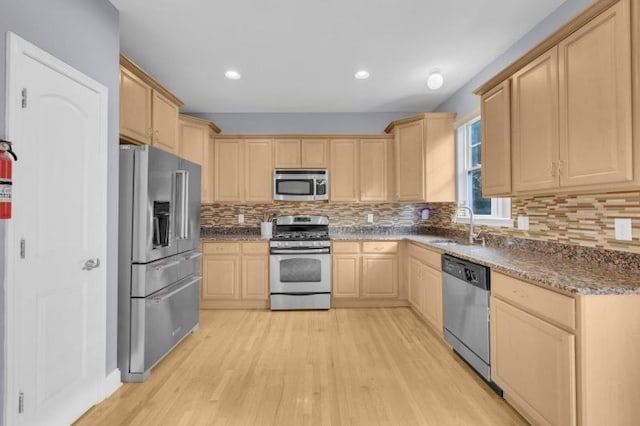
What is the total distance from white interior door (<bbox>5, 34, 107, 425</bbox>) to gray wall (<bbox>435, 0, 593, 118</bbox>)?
9.85ft

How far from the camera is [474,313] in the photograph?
2.43 m

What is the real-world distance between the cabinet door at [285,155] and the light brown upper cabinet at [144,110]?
1.53 metres

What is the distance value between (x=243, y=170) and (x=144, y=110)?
185 centimetres

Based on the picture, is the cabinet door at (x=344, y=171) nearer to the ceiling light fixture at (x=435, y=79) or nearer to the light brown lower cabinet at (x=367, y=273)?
the light brown lower cabinet at (x=367, y=273)

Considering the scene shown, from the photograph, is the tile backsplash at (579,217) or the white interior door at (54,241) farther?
the tile backsplash at (579,217)

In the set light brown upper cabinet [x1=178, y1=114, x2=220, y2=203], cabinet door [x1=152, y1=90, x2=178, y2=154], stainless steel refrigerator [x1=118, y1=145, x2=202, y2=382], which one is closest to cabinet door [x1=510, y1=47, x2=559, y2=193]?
→ stainless steel refrigerator [x1=118, y1=145, x2=202, y2=382]

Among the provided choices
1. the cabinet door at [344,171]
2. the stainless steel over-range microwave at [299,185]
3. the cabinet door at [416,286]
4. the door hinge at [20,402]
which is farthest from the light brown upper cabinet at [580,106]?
the door hinge at [20,402]

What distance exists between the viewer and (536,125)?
2160mm

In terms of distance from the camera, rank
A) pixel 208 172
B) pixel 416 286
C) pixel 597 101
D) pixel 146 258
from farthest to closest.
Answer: pixel 208 172, pixel 416 286, pixel 146 258, pixel 597 101

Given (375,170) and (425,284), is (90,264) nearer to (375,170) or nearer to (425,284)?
(425,284)

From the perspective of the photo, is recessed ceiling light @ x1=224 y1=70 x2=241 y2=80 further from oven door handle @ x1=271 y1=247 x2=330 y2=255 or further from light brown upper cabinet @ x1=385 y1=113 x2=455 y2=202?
light brown upper cabinet @ x1=385 y1=113 x2=455 y2=202

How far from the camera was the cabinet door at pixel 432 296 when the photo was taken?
316cm

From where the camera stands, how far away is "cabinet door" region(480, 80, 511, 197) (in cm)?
248

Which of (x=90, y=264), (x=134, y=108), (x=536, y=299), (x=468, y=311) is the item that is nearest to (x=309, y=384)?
(x=468, y=311)
